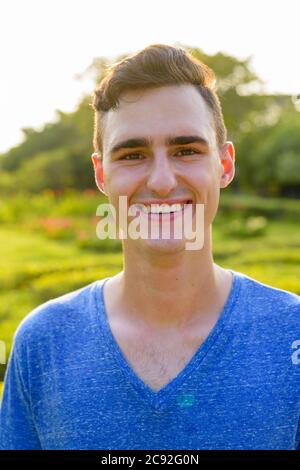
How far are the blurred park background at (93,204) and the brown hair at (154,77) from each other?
1.39 metres

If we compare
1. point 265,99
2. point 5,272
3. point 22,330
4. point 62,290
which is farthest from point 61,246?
point 265,99

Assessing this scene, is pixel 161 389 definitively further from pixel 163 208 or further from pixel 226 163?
pixel 226 163

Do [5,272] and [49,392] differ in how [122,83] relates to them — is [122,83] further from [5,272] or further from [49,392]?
[5,272]

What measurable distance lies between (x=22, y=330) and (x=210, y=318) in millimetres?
586

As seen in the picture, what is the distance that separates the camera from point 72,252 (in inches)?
424

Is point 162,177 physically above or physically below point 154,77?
below

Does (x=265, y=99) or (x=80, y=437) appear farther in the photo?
(x=265, y=99)

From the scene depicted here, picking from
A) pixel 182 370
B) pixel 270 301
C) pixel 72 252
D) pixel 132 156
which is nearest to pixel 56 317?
pixel 182 370

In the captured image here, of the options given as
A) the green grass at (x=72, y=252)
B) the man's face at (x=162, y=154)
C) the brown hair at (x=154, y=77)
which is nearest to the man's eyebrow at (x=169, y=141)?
the man's face at (x=162, y=154)

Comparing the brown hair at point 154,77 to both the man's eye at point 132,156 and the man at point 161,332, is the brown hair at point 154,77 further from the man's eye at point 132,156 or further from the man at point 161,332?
the man's eye at point 132,156

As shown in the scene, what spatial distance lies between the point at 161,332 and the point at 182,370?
0.60 ft

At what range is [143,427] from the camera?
1.67m

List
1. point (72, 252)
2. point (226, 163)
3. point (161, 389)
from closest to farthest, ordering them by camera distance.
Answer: point (161, 389) < point (226, 163) < point (72, 252)

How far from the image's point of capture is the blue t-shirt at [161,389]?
5.48 ft
